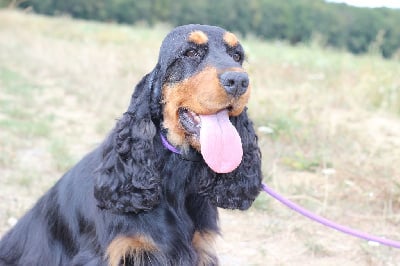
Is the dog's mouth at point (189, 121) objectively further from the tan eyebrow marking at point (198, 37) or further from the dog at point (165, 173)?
the tan eyebrow marking at point (198, 37)

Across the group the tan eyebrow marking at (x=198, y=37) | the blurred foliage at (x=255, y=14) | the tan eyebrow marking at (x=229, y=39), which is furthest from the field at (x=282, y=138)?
the blurred foliage at (x=255, y=14)

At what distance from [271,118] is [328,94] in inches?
70.8

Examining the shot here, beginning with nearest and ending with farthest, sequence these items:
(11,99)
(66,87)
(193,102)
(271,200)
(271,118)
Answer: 1. (193,102)
2. (271,200)
3. (271,118)
4. (11,99)
5. (66,87)

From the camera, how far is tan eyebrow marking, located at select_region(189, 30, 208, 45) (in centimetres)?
327

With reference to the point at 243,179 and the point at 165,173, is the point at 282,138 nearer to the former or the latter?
the point at 243,179

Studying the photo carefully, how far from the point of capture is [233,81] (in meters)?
3.03

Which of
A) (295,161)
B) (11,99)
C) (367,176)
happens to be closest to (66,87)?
(11,99)

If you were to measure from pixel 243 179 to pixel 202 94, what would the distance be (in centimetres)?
76

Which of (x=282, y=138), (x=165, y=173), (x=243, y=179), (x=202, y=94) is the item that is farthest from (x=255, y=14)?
→ (x=202, y=94)

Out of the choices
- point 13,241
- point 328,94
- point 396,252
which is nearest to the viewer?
point 13,241

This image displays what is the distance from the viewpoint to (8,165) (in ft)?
20.7

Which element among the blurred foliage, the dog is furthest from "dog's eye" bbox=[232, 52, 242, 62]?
the blurred foliage

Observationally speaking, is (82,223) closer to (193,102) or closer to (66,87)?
(193,102)

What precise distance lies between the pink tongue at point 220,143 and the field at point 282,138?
92 centimetres
